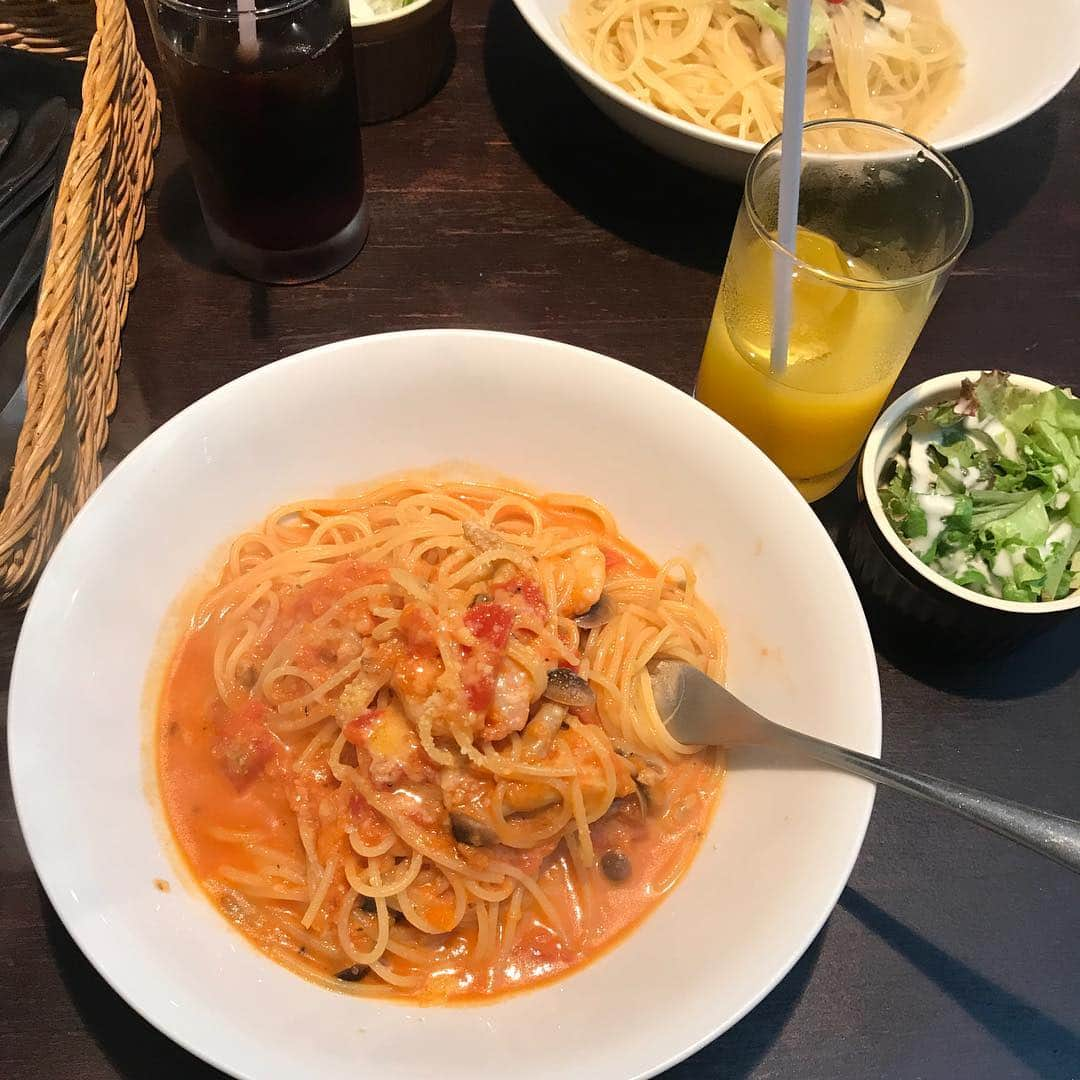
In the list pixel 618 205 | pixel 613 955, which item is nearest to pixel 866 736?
pixel 613 955

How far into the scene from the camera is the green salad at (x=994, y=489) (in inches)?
89.5

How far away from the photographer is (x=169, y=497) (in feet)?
7.28

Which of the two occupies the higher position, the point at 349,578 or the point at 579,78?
the point at 579,78

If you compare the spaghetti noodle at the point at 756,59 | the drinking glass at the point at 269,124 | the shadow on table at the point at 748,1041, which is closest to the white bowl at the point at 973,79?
the spaghetti noodle at the point at 756,59

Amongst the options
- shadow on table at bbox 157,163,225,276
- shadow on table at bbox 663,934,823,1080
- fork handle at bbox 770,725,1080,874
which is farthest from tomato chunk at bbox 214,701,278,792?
shadow on table at bbox 157,163,225,276

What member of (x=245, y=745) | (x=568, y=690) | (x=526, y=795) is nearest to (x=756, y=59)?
(x=568, y=690)

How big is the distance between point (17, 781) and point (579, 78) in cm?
253

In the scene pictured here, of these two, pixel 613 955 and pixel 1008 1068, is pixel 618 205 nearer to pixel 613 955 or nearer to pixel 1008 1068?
pixel 613 955

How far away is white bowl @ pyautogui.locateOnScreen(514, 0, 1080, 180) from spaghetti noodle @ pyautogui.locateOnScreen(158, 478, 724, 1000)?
143 centimetres

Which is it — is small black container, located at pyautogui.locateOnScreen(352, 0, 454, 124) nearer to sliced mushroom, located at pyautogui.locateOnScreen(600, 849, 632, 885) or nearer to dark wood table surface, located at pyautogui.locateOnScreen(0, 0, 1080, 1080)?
dark wood table surface, located at pyautogui.locateOnScreen(0, 0, 1080, 1080)

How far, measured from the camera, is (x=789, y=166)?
2.07 m

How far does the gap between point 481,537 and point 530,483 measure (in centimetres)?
30

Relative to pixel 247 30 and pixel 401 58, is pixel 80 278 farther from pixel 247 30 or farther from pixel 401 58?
pixel 401 58

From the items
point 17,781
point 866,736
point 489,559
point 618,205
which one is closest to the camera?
point 17,781
